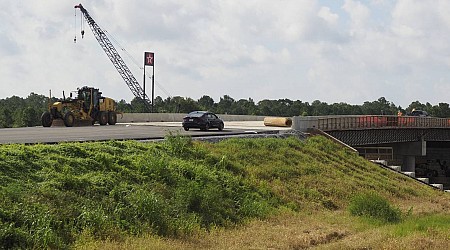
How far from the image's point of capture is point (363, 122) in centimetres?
5028

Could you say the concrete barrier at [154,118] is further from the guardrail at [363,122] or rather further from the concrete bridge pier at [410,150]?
the guardrail at [363,122]

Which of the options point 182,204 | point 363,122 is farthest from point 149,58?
point 182,204

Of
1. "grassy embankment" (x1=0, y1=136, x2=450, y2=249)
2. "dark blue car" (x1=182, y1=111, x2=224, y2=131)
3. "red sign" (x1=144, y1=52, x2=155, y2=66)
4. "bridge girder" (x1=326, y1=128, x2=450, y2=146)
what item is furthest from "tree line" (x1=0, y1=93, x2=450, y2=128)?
"grassy embankment" (x1=0, y1=136, x2=450, y2=249)

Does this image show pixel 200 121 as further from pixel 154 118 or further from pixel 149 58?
pixel 149 58

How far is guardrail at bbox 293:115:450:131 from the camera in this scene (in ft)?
129

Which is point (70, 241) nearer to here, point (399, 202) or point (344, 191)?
point (344, 191)

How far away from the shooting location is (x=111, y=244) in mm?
13570

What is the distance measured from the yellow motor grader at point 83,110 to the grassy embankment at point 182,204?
1842 cm

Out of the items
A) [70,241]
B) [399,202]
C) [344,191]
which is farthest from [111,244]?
[399,202]

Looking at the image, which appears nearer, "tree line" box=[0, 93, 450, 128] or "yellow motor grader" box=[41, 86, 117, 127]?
"yellow motor grader" box=[41, 86, 117, 127]

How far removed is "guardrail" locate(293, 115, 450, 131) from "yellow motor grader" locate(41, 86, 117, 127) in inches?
615

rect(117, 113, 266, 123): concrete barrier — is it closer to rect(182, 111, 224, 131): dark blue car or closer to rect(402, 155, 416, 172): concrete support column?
rect(402, 155, 416, 172): concrete support column

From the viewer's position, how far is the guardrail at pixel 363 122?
39281 mm

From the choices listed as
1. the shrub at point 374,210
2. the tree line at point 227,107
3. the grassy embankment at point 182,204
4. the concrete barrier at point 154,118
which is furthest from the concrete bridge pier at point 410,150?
the shrub at point 374,210
